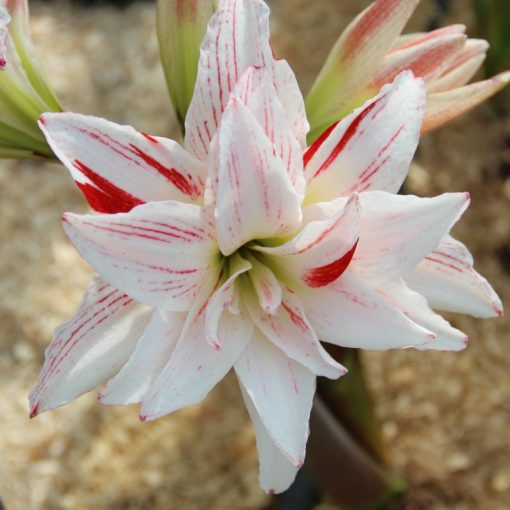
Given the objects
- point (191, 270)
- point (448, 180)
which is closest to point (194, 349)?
point (191, 270)

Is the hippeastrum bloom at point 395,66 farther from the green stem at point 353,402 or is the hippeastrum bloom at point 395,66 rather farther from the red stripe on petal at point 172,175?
the green stem at point 353,402

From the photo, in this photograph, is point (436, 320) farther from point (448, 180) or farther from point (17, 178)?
point (17, 178)

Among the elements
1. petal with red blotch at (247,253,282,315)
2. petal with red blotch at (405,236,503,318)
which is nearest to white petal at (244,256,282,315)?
petal with red blotch at (247,253,282,315)

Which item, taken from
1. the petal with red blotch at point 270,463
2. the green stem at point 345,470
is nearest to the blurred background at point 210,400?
the green stem at point 345,470

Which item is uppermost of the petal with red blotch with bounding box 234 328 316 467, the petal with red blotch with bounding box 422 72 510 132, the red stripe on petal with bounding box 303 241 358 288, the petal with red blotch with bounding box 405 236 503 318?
the petal with red blotch with bounding box 422 72 510 132

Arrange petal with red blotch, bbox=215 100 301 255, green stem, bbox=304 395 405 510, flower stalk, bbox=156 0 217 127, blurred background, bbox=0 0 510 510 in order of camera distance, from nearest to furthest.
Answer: petal with red blotch, bbox=215 100 301 255, flower stalk, bbox=156 0 217 127, green stem, bbox=304 395 405 510, blurred background, bbox=0 0 510 510

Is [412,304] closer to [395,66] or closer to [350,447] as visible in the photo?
[395,66]

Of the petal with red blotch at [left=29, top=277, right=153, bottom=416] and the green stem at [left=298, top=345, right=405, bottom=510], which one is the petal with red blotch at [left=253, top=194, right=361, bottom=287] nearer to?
the petal with red blotch at [left=29, top=277, right=153, bottom=416]

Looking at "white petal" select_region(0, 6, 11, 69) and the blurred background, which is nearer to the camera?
"white petal" select_region(0, 6, 11, 69)
